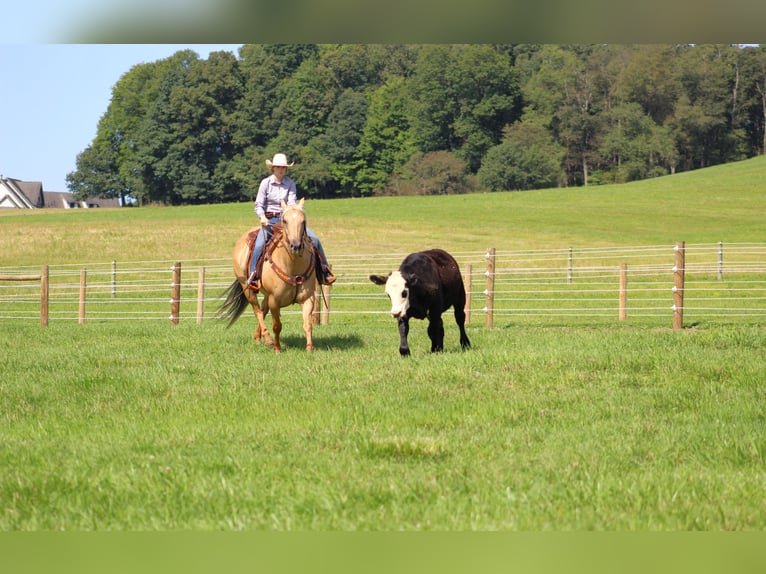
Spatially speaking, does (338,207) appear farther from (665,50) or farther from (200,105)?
(665,50)

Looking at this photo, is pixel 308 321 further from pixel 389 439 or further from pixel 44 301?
pixel 44 301

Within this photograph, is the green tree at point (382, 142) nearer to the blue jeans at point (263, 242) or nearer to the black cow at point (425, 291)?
the blue jeans at point (263, 242)

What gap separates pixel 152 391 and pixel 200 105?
264 feet

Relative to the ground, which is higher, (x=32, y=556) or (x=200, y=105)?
(x=200, y=105)

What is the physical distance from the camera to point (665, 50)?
86125mm

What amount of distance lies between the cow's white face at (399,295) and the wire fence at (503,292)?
855cm

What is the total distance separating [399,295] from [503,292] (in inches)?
591

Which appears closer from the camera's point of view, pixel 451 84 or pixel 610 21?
pixel 610 21

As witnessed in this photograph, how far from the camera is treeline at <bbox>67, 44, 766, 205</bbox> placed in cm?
8312

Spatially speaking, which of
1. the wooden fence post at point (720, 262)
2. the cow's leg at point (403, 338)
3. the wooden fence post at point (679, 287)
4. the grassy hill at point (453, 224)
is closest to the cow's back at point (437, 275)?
the cow's leg at point (403, 338)

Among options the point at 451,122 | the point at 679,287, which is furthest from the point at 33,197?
the point at 679,287

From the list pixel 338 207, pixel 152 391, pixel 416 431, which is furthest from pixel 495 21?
pixel 338 207

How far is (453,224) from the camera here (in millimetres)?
51062

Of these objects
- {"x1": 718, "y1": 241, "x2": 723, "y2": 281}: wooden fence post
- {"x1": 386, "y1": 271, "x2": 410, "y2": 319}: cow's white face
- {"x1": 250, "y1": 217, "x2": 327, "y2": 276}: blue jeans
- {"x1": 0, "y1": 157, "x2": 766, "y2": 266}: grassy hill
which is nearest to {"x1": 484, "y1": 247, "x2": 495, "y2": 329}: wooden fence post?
{"x1": 250, "y1": 217, "x2": 327, "y2": 276}: blue jeans
